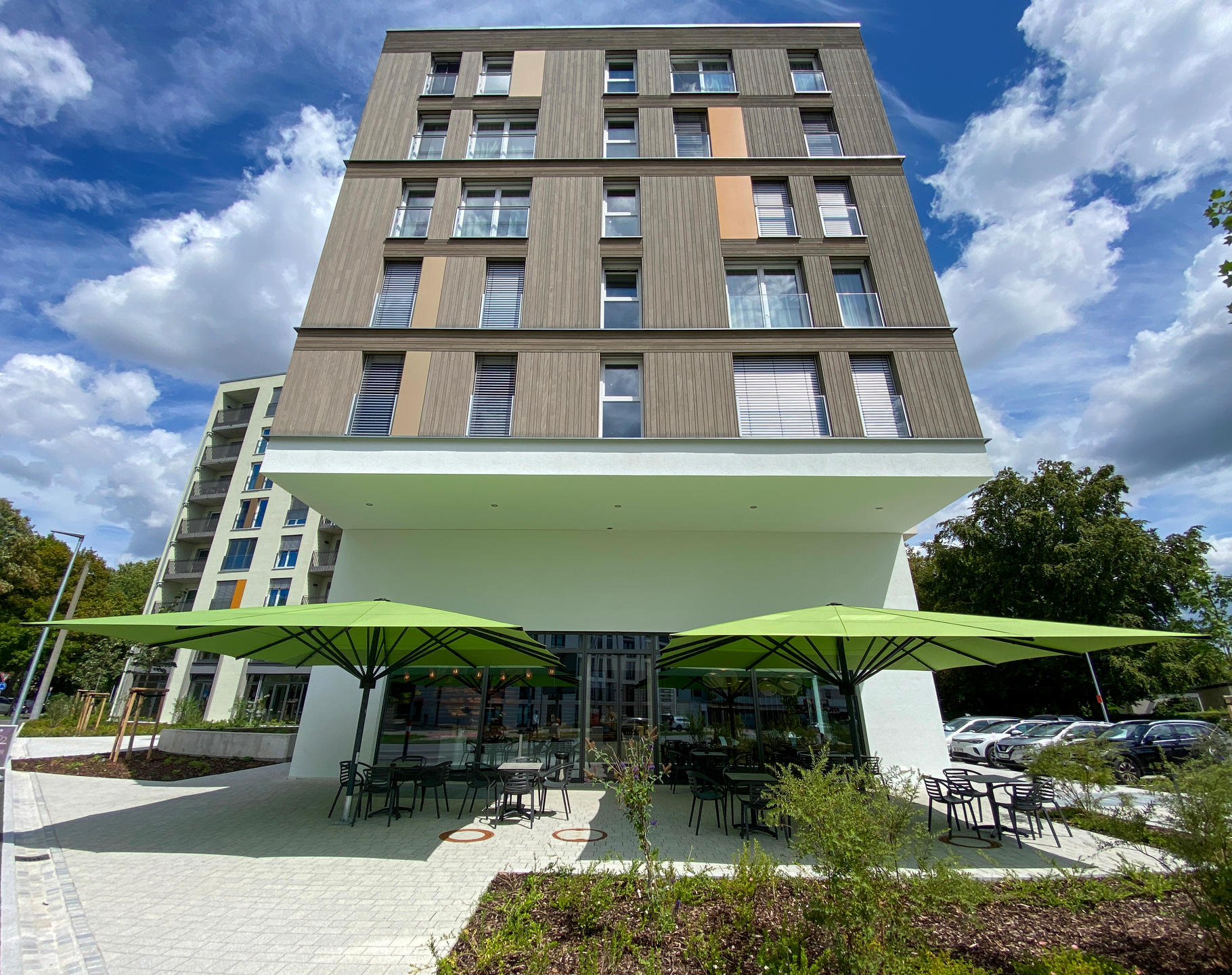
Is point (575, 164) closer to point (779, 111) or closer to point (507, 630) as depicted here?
point (779, 111)

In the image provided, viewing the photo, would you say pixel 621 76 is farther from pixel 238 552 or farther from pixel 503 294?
pixel 238 552

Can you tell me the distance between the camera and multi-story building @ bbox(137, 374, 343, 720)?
1288 inches

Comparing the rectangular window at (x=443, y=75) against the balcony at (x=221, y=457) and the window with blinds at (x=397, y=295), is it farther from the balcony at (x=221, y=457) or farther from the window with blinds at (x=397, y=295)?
the balcony at (x=221, y=457)

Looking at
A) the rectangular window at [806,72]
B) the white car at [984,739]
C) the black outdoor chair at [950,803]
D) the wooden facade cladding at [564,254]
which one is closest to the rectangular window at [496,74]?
the wooden facade cladding at [564,254]

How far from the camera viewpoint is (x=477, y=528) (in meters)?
13.8

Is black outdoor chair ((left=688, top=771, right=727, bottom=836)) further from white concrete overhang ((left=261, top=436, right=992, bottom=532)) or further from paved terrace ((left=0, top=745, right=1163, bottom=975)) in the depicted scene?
white concrete overhang ((left=261, top=436, right=992, bottom=532))

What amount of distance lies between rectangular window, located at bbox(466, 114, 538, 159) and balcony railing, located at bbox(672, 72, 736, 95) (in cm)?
434

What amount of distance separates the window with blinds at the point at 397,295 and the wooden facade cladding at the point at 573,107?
4.72m

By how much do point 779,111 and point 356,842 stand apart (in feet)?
61.0

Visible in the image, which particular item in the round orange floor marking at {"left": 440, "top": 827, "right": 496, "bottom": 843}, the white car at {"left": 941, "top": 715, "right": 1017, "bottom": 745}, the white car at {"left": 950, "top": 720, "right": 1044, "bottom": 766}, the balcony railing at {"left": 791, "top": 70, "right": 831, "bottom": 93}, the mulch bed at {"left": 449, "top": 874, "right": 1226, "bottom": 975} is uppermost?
the balcony railing at {"left": 791, "top": 70, "right": 831, "bottom": 93}

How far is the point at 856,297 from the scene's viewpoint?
42.7 ft

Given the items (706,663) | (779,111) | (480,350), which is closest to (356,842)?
(706,663)

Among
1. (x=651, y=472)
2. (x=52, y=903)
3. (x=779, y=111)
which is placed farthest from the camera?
(x=779, y=111)

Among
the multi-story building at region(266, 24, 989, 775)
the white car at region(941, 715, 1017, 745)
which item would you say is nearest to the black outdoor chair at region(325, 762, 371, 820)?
the multi-story building at region(266, 24, 989, 775)
